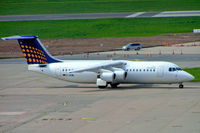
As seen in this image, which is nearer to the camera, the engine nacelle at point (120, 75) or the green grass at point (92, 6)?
the engine nacelle at point (120, 75)

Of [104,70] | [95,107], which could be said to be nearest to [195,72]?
[104,70]

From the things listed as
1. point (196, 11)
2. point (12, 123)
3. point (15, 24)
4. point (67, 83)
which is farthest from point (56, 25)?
point (12, 123)

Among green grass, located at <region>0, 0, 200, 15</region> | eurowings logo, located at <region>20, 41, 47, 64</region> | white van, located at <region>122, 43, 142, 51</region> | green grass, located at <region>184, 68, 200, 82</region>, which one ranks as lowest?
green grass, located at <region>184, 68, 200, 82</region>

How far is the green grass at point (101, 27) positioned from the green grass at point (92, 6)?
20884 mm

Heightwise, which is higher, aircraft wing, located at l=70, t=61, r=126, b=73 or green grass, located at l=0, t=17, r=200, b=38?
green grass, located at l=0, t=17, r=200, b=38

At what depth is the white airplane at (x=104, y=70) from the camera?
146 feet

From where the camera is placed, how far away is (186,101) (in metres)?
37.0

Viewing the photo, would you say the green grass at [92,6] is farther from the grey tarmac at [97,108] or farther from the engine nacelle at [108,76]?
the engine nacelle at [108,76]

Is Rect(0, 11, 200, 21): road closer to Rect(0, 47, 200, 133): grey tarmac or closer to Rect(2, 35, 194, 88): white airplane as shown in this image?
Rect(0, 47, 200, 133): grey tarmac

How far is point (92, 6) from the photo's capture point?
14238 cm

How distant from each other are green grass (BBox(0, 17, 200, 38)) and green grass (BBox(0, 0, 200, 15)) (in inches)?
822

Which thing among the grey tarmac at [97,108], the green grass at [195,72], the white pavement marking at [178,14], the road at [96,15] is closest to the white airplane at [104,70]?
the grey tarmac at [97,108]

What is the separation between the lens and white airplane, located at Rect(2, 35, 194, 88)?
44562 millimetres

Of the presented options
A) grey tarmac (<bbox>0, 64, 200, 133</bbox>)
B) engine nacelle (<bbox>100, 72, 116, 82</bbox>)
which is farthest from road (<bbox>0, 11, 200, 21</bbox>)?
engine nacelle (<bbox>100, 72, 116, 82</bbox>)
